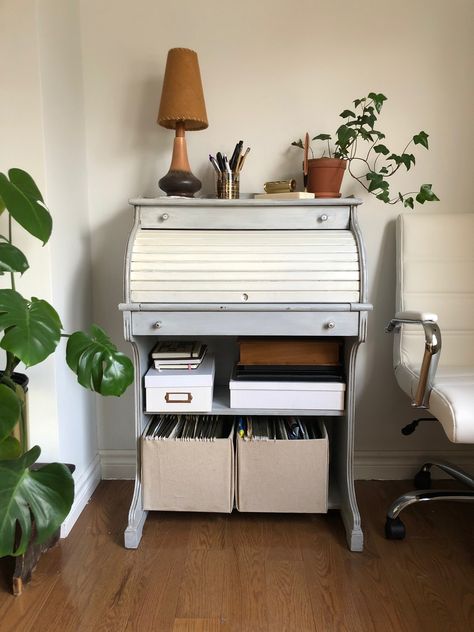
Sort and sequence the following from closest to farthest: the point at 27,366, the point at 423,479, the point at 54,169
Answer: the point at 27,366 → the point at 54,169 → the point at 423,479

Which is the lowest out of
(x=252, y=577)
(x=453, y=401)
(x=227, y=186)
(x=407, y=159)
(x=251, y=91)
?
(x=252, y=577)

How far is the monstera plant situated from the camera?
4.06ft

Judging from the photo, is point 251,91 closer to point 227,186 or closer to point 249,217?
point 227,186

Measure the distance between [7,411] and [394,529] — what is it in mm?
1338

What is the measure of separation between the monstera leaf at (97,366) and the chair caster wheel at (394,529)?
1.06 metres

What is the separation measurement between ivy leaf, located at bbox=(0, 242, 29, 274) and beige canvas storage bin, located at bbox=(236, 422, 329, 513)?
93 cm

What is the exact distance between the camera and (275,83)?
1.97 meters

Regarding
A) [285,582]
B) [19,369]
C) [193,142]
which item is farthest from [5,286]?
[285,582]

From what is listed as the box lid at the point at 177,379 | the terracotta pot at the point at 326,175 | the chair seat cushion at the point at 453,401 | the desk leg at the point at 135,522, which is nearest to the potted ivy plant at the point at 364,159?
the terracotta pot at the point at 326,175

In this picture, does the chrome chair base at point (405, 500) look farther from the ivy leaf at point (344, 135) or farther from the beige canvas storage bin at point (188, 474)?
the ivy leaf at point (344, 135)

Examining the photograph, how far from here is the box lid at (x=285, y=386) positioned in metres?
1.71

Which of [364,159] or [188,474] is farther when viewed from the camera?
[364,159]

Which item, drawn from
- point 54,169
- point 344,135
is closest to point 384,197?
point 344,135

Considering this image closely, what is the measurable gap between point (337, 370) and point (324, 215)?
547 mm
